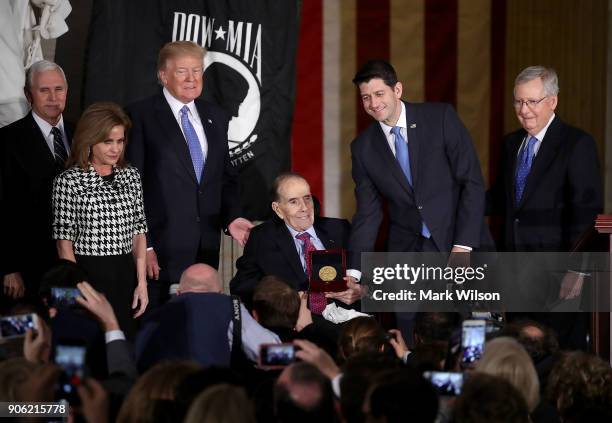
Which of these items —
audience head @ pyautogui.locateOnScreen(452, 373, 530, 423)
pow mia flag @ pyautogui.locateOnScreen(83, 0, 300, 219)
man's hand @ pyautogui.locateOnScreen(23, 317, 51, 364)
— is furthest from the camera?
pow mia flag @ pyautogui.locateOnScreen(83, 0, 300, 219)

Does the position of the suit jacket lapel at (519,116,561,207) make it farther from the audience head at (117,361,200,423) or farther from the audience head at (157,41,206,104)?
the audience head at (117,361,200,423)

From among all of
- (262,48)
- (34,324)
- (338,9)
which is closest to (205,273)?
(34,324)

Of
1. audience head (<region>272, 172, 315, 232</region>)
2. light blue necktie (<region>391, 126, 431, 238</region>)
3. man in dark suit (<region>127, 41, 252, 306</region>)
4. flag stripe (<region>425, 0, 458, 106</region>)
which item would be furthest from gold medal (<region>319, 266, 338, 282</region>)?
flag stripe (<region>425, 0, 458, 106</region>)

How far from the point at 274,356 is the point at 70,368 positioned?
24.4 inches

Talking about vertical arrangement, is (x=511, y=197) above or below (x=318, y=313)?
above

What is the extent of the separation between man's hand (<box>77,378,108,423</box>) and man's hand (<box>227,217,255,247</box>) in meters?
2.43

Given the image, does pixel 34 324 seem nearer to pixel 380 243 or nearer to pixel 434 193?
pixel 434 193

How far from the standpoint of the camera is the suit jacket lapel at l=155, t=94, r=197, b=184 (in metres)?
5.42

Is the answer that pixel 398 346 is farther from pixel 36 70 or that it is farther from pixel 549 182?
pixel 36 70

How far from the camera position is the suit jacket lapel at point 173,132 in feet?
17.8

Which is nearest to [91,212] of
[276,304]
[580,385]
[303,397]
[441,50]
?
[276,304]

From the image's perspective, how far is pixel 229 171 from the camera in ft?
18.4

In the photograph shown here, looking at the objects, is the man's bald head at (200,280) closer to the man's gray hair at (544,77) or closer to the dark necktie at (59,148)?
the dark necktie at (59,148)

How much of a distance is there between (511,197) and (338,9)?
6.44ft
